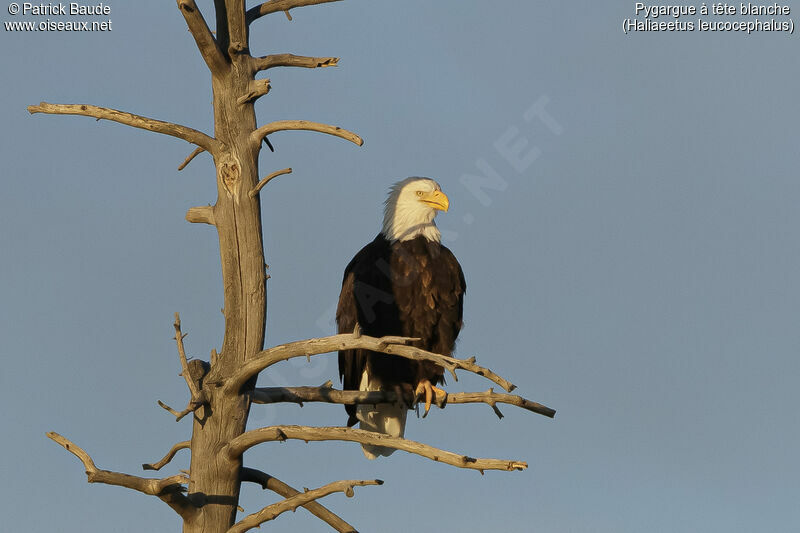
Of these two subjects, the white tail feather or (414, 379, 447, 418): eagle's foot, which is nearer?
(414, 379, 447, 418): eagle's foot

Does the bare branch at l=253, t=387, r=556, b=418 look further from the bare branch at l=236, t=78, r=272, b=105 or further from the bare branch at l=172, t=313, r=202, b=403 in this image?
the bare branch at l=236, t=78, r=272, b=105

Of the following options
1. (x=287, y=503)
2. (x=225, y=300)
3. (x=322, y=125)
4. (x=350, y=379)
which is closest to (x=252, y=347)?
(x=225, y=300)

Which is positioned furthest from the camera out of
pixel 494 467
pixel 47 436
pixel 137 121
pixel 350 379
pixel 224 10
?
pixel 350 379

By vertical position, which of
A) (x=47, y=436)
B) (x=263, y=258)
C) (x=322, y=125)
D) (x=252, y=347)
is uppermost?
(x=322, y=125)

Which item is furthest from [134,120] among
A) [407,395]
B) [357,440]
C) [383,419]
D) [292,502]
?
[383,419]

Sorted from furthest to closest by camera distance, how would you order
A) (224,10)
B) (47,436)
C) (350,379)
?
(350,379)
(224,10)
(47,436)

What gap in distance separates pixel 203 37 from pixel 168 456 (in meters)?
2.89

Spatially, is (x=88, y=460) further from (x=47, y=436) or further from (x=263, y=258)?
(x=263, y=258)

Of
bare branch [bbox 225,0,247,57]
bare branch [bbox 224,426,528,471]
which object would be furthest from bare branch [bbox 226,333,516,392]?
bare branch [bbox 225,0,247,57]

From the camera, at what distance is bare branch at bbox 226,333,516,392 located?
20.0ft

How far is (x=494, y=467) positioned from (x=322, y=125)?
99.7 inches

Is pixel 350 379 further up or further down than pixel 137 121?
further down

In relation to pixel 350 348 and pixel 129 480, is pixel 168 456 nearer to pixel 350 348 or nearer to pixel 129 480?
pixel 129 480

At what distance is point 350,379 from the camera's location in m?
9.64
